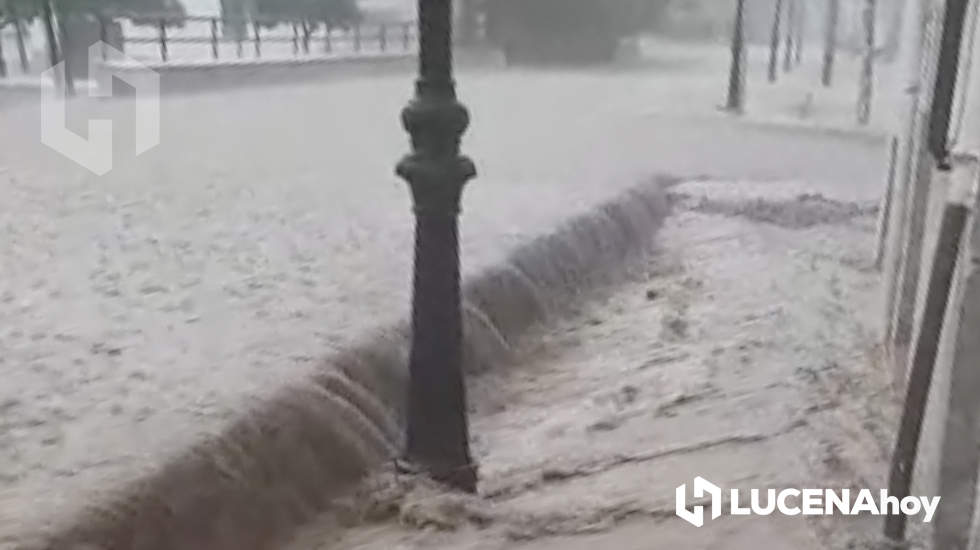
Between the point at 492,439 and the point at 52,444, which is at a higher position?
the point at 52,444

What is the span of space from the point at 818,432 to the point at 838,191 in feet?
14.7

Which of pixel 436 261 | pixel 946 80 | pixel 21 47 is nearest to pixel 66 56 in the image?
pixel 21 47

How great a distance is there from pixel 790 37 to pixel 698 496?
45.3 ft

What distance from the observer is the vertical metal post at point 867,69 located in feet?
37.8

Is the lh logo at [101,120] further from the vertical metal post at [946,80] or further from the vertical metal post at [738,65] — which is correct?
the vertical metal post at [738,65]

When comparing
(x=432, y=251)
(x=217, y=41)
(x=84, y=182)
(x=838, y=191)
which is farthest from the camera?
(x=217, y=41)

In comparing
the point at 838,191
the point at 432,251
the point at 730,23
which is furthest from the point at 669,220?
the point at 730,23

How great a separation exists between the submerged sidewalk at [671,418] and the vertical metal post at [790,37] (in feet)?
34.9

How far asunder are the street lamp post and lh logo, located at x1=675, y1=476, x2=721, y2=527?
1.63 feet

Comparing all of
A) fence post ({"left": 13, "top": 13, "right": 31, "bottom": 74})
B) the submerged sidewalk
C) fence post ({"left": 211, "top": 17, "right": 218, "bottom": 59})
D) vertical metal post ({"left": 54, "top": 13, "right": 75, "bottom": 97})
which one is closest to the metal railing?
fence post ({"left": 211, "top": 17, "right": 218, "bottom": 59})

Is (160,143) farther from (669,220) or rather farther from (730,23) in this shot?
(730,23)

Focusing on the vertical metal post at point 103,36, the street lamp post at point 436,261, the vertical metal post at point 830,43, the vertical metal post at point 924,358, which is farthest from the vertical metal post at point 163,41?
the vertical metal post at point 924,358

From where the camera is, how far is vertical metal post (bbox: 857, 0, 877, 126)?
37.8 ft

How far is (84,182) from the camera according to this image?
6566 mm
